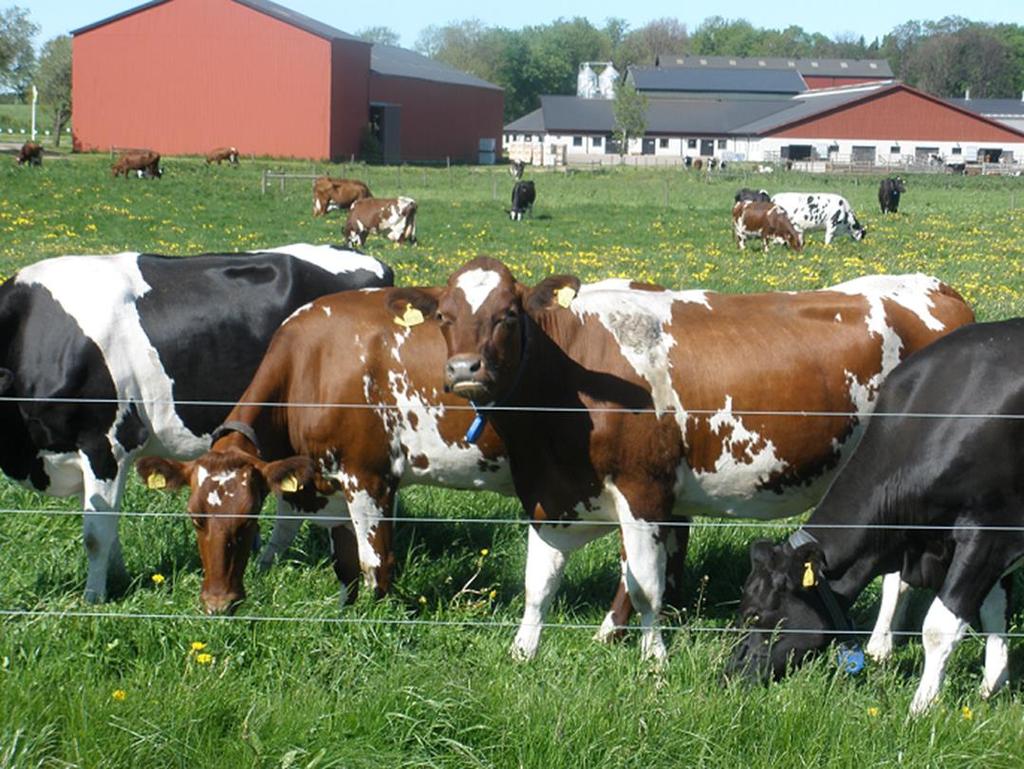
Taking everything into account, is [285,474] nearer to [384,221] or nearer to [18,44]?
[384,221]

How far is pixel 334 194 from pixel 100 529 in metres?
27.3

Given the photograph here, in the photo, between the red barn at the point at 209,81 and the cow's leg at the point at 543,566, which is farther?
the red barn at the point at 209,81

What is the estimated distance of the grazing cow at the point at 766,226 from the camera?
88.5 feet

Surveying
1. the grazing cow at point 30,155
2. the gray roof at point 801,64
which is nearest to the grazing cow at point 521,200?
the grazing cow at point 30,155

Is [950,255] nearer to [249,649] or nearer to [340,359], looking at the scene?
[340,359]

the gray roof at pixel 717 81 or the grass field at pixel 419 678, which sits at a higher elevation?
the gray roof at pixel 717 81

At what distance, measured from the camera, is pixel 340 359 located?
727cm

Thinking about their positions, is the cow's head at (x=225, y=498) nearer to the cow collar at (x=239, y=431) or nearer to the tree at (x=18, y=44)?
the cow collar at (x=239, y=431)

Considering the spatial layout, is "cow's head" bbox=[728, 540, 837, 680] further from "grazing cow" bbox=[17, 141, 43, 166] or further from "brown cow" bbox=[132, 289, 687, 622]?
"grazing cow" bbox=[17, 141, 43, 166]

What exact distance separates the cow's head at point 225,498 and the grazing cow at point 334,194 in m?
26.7

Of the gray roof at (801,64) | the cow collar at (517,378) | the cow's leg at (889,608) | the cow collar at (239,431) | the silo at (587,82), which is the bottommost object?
the cow's leg at (889,608)

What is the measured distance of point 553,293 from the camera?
255 inches

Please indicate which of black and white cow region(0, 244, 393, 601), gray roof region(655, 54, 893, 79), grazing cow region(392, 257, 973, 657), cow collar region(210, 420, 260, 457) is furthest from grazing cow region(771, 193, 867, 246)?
gray roof region(655, 54, 893, 79)

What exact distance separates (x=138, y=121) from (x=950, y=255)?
173 ft
